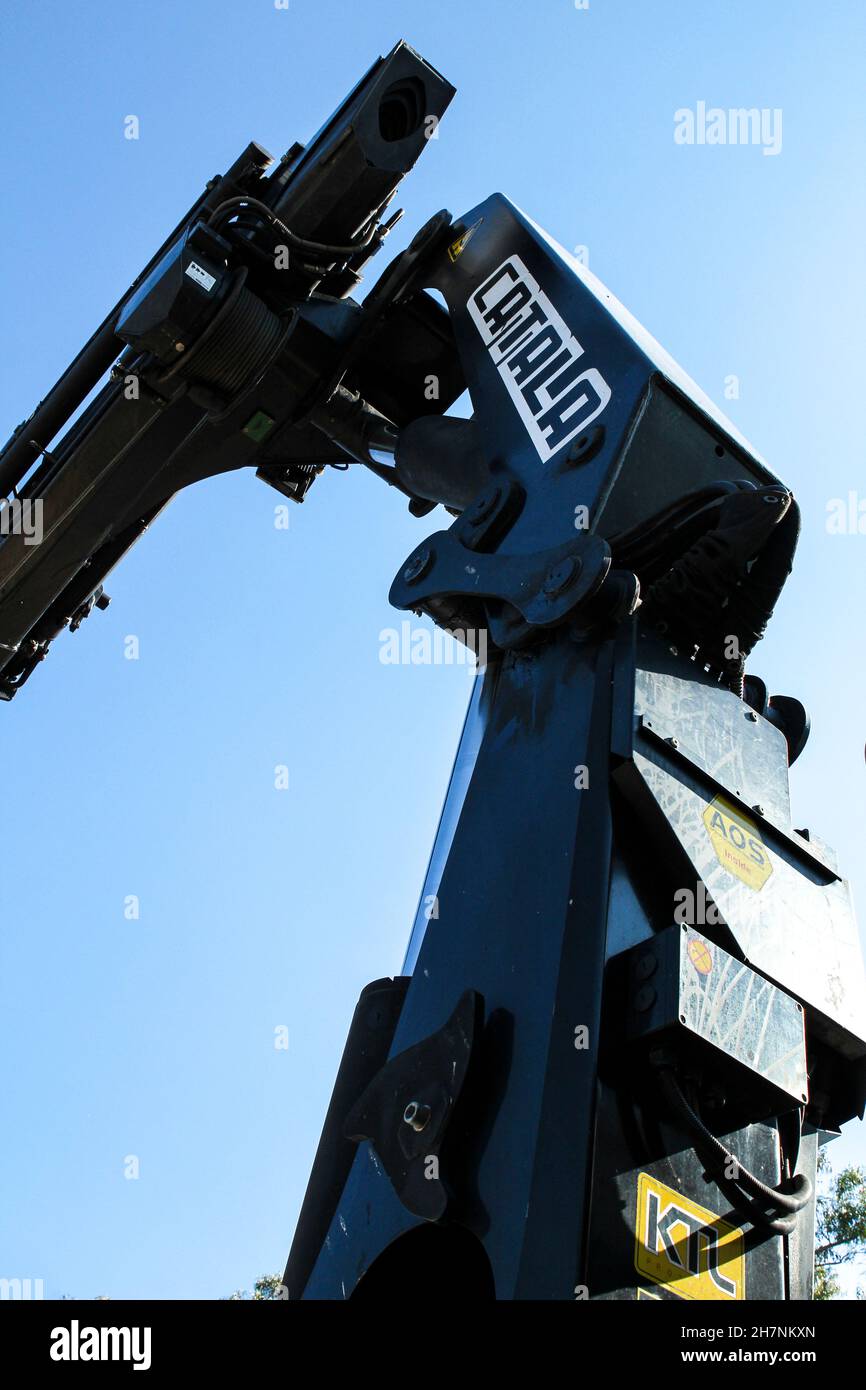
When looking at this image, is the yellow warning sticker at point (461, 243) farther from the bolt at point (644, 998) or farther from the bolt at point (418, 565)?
the bolt at point (644, 998)

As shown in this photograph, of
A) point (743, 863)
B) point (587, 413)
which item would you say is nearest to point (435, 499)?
point (587, 413)

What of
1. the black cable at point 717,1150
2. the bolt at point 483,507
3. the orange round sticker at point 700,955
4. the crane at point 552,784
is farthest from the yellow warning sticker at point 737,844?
→ the bolt at point 483,507

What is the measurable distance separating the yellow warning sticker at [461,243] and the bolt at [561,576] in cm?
155

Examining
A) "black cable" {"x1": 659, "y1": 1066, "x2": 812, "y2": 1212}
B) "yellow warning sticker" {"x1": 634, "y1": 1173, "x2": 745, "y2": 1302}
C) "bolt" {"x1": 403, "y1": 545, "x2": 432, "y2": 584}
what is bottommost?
"yellow warning sticker" {"x1": 634, "y1": 1173, "x2": 745, "y2": 1302}

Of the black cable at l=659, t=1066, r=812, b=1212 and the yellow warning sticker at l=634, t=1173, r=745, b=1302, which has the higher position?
the black cable at l=659, t=1066, r=812, b=1212

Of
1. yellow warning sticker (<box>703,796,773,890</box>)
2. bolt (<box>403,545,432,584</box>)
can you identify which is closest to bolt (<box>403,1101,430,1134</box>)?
yellow warning sticker (<box>703,796,773,890</box>)

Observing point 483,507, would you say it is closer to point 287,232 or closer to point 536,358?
point 536,358

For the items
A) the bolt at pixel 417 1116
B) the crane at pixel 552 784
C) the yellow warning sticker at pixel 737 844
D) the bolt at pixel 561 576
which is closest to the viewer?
the crane at pixel 552 784

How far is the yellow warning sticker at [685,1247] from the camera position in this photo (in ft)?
6.25

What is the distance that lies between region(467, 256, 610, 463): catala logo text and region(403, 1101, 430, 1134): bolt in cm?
148

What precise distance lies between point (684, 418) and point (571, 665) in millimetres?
737
